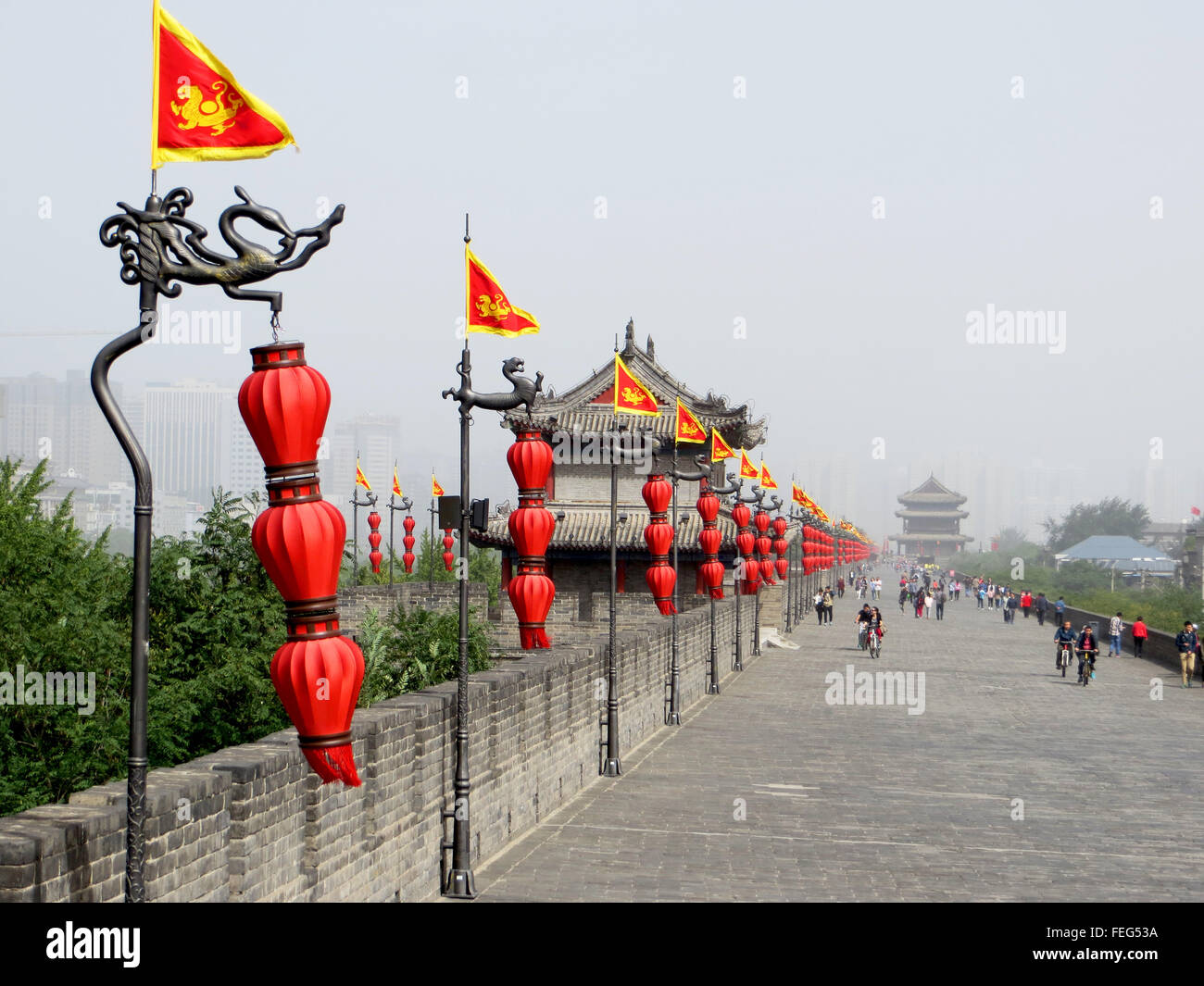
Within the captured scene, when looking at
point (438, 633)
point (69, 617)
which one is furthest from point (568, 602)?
point (69, 617)

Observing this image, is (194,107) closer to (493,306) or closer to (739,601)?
(493,306)

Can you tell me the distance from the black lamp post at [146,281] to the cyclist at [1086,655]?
31.2 m

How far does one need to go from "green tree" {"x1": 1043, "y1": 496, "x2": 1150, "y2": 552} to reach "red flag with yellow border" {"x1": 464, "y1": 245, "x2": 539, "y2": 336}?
170048 millimetres

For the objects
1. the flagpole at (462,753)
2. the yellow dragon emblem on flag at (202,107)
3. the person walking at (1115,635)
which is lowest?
the person walking at (1115,635)

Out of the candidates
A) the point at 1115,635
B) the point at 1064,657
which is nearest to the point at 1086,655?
the point at 1064,657

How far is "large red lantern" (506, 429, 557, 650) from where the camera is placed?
15977 millimetres

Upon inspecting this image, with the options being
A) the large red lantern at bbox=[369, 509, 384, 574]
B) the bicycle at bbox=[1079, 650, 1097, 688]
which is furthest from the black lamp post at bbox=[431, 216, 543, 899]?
the large red lantern at bbox=[369, 509, 384, 574]

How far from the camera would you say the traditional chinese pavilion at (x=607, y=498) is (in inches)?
1874

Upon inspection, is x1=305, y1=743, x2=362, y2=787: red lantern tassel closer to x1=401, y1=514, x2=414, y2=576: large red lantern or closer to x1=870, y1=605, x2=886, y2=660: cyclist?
x1=870, y1=605, x2=886, y2=660: cyclist

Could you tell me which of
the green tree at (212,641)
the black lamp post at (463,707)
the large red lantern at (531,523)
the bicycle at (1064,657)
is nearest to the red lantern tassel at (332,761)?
the black lamp post at (463,707)

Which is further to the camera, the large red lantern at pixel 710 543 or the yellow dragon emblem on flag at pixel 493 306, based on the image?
the large red lantern at pixel 710 543

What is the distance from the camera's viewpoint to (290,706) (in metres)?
7.40

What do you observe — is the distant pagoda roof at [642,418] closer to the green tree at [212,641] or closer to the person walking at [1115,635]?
the person walking at [1115,635]
